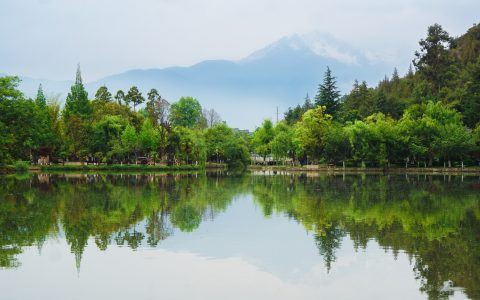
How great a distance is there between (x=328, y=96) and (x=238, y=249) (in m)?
65.3

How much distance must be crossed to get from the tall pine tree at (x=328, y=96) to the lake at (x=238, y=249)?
52160 mm

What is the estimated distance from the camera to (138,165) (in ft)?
213

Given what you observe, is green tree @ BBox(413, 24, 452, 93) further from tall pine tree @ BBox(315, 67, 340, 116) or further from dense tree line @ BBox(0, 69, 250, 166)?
dense tree line @ BBox(0, 69, 250, 166)

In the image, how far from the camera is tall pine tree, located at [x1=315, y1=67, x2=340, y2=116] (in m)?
78.4

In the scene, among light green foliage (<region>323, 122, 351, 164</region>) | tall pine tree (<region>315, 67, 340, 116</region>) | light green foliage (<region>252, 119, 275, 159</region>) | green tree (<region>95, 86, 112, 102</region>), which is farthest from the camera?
green tree (<region>95, 86, 112, 102</region>)

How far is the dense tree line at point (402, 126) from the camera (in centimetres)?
6288

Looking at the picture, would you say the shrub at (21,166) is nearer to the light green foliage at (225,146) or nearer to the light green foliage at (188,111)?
the light green foliage at (225,146)

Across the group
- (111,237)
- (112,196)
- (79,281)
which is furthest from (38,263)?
(112,196)

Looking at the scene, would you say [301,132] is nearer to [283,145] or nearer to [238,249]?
[283,145]

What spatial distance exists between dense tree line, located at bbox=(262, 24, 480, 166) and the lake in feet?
124

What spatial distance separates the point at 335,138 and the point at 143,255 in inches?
2082

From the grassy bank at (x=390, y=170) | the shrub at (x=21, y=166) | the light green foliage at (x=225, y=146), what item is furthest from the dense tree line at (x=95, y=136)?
the grassy bank at (x=390, y=170)

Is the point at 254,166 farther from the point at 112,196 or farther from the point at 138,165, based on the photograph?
the point at 112,196

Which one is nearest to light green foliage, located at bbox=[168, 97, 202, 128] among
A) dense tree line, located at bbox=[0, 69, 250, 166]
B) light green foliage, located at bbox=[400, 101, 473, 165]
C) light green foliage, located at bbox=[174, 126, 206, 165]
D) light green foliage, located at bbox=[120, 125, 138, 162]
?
dense tree line, located at bbox=[0, 69, 250, 166]
